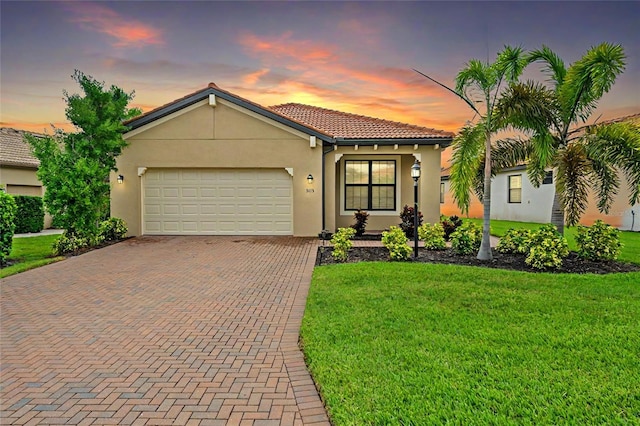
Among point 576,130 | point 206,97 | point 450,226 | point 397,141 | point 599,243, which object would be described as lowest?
point 599,243

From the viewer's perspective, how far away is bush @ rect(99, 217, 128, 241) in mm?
12836

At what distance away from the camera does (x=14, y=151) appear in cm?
1767

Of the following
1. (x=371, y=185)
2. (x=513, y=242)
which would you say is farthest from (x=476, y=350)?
(x=371, y=185)

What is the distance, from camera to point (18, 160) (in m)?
16.7

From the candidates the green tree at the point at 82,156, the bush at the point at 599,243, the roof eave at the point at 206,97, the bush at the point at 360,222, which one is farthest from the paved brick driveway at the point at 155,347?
the bush at the point at 599,243

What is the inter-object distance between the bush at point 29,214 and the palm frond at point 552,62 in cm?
1933

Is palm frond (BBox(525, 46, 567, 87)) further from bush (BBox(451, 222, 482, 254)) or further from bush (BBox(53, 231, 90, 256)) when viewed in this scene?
bush (BBox(53, 231, 90, 256))

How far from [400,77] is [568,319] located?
1176 centimetres

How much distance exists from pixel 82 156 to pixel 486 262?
40.0ft

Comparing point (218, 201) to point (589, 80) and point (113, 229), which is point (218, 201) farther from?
point (589, 80)

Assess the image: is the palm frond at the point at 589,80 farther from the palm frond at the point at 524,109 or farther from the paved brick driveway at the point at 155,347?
the paved brick driveway at the point at 155,347

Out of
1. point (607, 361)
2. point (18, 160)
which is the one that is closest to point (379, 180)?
point (607, 361)

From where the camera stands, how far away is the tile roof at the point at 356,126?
559 inches

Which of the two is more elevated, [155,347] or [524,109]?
[524,109]
